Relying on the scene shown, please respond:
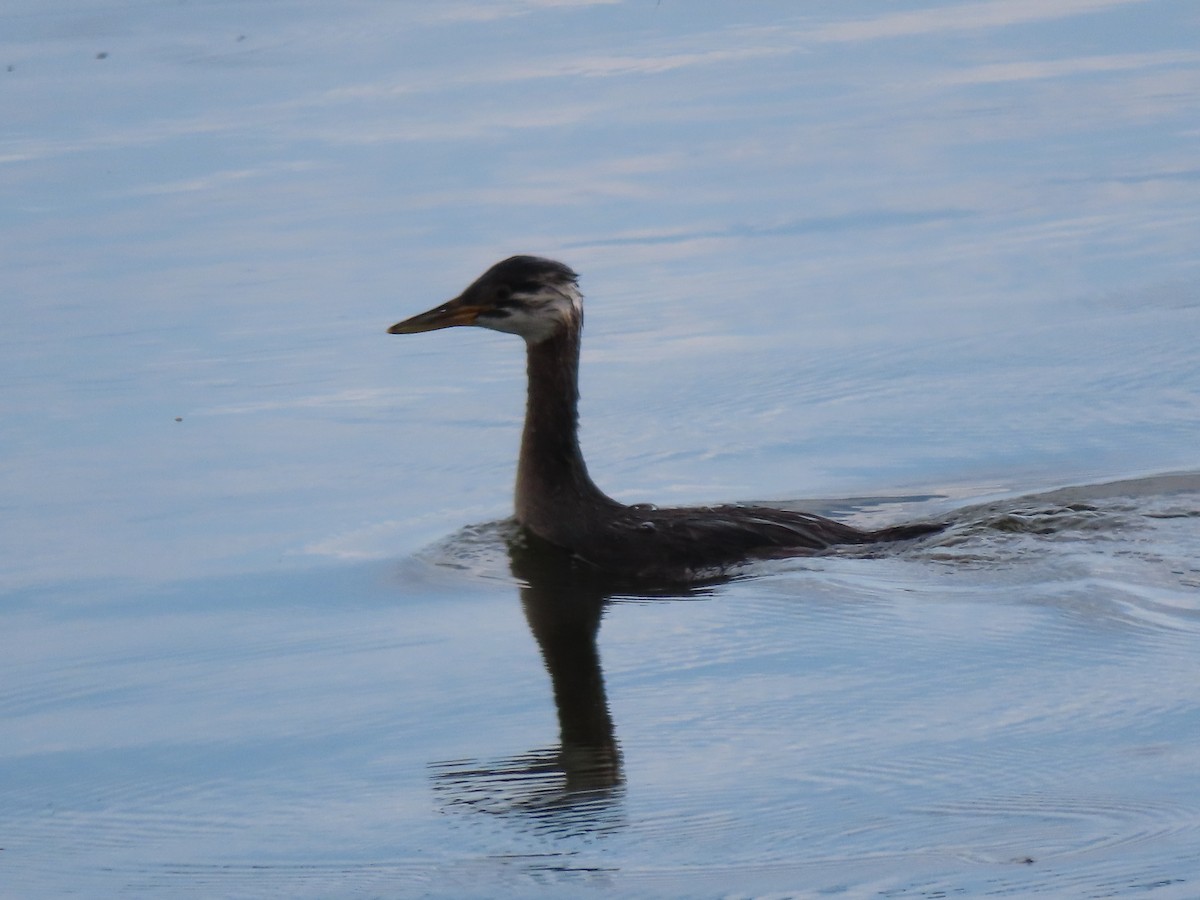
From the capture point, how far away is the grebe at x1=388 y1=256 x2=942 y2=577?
29.2 ft

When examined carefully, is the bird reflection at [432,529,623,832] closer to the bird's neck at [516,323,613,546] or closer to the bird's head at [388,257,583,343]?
the bird's neck at [516,323,613,546]

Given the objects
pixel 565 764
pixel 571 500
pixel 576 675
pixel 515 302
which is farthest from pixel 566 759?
pixel 515 302

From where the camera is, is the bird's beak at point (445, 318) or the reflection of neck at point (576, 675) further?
the bird's beak at point (445, 318)

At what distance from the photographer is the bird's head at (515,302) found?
371 inches

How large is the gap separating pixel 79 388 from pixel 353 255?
310 centimetres

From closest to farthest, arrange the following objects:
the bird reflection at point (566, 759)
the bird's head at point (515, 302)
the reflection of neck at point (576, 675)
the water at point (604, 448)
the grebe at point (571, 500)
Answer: the water at point (604, 448) < the bird reflection at point (566, 759) < the reflection of neck at point (576, 675) < the grebe at point (571, 500) < the bird's head at point (515, 302)

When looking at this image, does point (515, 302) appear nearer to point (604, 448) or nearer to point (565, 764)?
point (604, 448)

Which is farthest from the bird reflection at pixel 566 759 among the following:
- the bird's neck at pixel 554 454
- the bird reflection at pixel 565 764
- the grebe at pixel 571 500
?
the bird's neck at pixel 554 454

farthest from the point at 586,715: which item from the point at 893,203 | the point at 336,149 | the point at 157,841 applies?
the point at 336,149

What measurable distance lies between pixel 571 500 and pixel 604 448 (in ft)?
4.53

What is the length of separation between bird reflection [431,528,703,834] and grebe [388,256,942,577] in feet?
1.08

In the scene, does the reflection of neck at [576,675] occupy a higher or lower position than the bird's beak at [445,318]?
lower

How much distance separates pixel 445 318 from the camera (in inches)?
373

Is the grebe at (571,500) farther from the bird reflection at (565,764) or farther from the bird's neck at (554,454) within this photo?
the bird reflection at (565,764)
